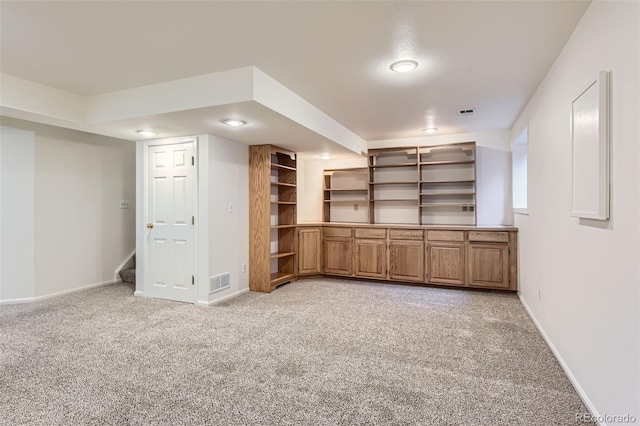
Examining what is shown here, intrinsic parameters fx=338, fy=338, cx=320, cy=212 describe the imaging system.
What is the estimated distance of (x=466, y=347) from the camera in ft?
9.22

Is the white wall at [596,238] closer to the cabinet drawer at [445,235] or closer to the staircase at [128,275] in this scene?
the cabinet drawer at [445,235]

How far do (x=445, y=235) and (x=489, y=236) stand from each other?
574mm

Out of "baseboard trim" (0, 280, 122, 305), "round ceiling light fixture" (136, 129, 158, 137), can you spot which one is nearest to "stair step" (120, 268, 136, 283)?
"baseboard trim" (0, 280, 122, 305)

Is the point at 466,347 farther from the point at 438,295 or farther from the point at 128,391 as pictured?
the point at 128,391

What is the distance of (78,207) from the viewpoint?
4.82m

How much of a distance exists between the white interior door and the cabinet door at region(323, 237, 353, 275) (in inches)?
89.4

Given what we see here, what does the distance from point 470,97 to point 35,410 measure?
4343 millimetres

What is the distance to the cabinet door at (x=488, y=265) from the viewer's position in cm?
459

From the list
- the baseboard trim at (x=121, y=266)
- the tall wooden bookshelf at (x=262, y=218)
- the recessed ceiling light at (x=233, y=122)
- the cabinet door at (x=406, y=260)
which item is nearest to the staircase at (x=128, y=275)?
the baseboard trim at (x=121, y=266)

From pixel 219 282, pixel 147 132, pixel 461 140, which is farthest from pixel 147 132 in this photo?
pixel 461 140

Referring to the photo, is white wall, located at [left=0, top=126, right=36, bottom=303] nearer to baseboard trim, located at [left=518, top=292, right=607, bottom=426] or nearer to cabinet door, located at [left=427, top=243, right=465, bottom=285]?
cabinet door, located at [left=427, top=243, right=465, bottom=285]

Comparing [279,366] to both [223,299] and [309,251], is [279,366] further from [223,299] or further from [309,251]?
[309,251]

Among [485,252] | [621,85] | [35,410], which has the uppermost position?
[621,85]

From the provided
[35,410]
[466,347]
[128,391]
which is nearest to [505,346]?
[466,347]
